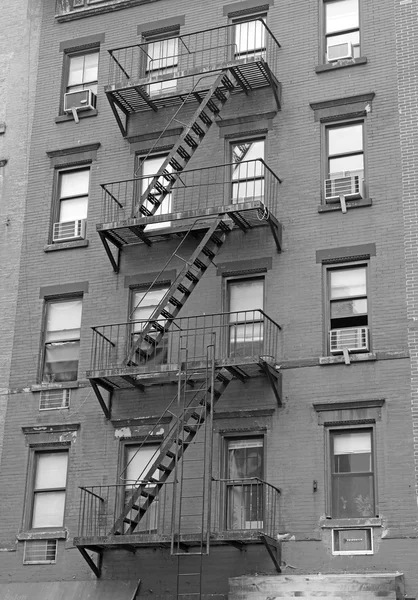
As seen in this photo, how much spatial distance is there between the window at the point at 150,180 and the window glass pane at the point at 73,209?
4.76 ft

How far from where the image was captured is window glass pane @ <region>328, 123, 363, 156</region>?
72.2ft

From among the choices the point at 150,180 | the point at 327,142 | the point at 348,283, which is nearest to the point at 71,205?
the point at 150,180

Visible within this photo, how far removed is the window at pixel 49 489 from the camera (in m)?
21.4

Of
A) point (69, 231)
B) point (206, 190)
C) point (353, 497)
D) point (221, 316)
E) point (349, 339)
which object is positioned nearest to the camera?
point (353, 497)

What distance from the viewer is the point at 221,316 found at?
844 inches

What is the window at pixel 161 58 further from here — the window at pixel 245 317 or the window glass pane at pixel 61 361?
the window glass pane at pixel 61 361

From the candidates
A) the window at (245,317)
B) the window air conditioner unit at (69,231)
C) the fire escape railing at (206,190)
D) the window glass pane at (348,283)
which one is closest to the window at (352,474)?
the window at (245,317)

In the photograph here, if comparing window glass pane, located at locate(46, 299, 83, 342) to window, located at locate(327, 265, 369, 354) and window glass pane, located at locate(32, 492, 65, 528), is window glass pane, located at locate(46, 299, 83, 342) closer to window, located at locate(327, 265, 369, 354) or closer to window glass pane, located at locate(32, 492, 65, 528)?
window glass pane, located at locate(32, 492, 65, 528)

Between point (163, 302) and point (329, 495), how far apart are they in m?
4.89

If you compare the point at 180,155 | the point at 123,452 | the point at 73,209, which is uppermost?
the point at 180,155

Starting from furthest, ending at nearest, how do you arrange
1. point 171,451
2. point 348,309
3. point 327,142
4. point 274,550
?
point 327,142
point 348,309
point 171,451
point 274,550

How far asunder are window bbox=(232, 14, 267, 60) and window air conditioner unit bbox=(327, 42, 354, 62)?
1629 millimetres

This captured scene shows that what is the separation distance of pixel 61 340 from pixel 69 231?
8.31ft

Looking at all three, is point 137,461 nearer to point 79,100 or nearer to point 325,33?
point 79,100
